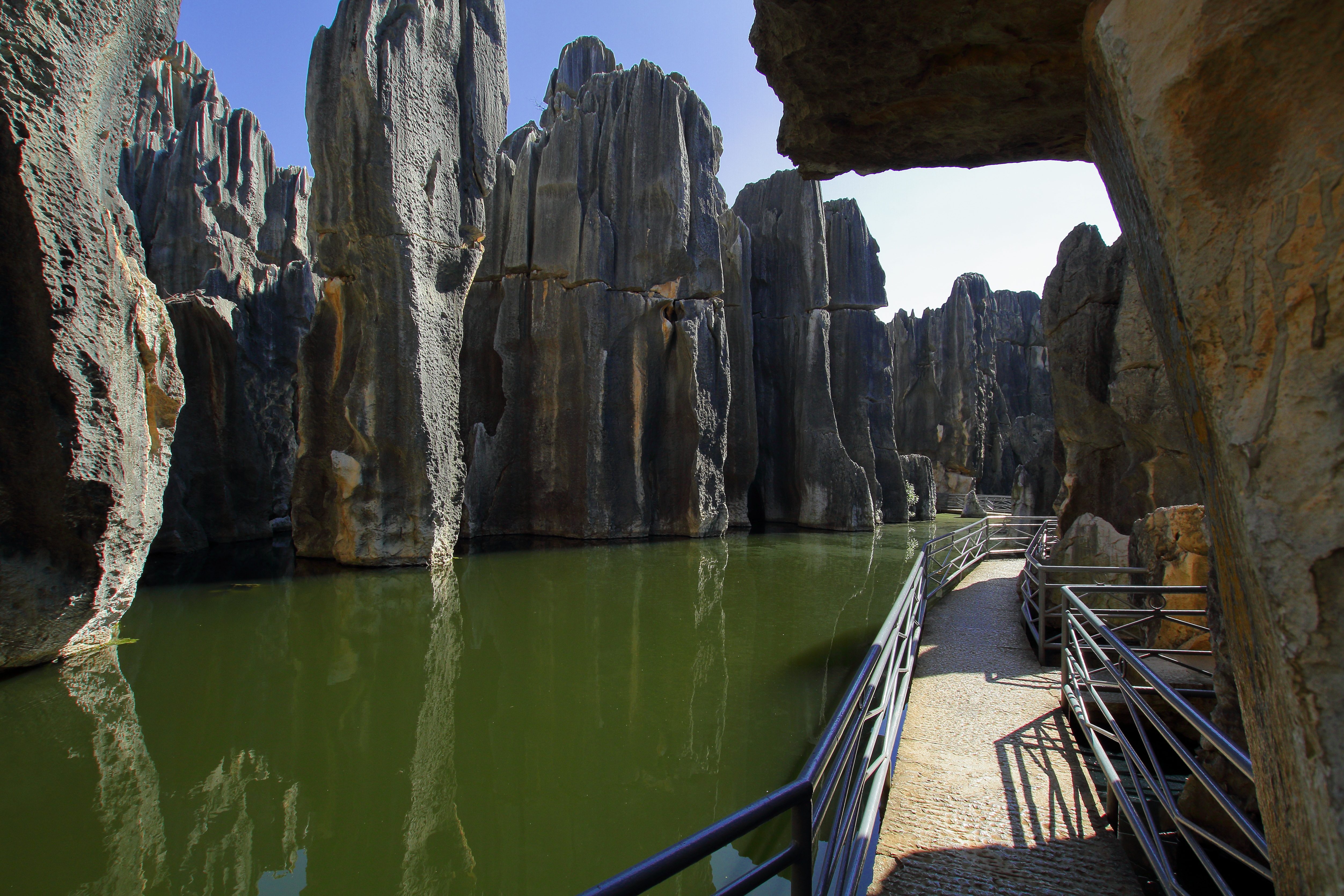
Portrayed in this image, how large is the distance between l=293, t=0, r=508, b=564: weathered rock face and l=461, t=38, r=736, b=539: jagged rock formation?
3.58 metres

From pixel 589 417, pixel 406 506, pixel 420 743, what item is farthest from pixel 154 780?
pixel 589 417

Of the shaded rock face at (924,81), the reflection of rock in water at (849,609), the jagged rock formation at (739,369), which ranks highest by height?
the jagged rock formation at (739,369)

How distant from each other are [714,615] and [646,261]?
1016cm

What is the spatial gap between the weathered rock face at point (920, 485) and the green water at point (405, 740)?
16.1 meters

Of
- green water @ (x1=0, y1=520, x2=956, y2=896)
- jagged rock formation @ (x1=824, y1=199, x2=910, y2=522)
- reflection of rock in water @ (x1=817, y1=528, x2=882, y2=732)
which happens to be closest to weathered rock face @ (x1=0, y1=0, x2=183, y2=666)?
green water @ (x1=0, y1=520, x2=956, y2=896)

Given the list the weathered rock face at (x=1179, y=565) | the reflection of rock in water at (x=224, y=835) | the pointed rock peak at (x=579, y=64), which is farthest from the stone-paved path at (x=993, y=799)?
the pointed rock peak at (x=579, y=64)

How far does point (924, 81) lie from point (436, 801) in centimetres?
365

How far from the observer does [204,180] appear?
22641mm

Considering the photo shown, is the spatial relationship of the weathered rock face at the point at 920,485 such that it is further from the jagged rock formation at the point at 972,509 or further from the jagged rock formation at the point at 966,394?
the jagged rock formation at the point at 966,394

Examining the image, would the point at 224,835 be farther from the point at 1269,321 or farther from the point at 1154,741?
the point at 1154,741

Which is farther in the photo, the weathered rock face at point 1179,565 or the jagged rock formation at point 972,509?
the jagged rock formation at point 972,509

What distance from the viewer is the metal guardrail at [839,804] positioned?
117 centimetres

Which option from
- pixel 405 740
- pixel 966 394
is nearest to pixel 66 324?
pixel 405 740

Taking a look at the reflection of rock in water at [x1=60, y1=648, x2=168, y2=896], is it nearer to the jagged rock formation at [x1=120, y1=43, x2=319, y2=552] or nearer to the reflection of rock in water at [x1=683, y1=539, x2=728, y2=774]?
the reflection of rock in water at [x1=683, y1=539, x2=728, y2=774]
